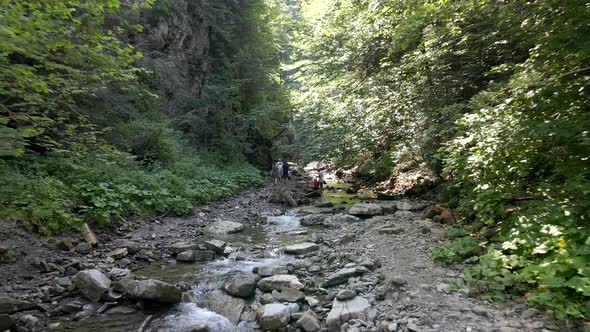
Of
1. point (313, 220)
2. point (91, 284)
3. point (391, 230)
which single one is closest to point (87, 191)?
point (91, 284)

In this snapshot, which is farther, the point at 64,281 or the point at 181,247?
the point at 181,247

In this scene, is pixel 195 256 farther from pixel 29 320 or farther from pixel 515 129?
pixel 515 129

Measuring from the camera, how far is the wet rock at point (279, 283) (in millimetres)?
5996

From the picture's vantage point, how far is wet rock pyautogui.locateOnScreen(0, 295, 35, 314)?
4586 millimetres

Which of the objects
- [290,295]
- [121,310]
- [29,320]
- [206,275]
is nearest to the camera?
[29,320]

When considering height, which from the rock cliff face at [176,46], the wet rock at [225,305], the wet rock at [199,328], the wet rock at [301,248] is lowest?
the wet rock at [199,328]

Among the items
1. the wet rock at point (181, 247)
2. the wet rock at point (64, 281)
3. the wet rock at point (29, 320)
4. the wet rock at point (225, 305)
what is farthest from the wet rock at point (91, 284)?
the wet rock at point (181, 247)

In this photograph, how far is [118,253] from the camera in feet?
23.3

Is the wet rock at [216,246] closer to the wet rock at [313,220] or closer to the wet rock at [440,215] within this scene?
the wet rock at [313,220]

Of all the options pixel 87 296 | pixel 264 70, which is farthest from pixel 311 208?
pixel 264 70

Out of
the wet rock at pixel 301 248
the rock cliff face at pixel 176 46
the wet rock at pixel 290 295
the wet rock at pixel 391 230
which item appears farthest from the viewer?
the rock cliff face at pixel 176 46

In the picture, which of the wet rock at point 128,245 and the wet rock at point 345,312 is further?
the wet rock at point 128,245

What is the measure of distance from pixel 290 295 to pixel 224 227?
5.51m

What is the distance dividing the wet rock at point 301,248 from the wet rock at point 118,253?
379cm
